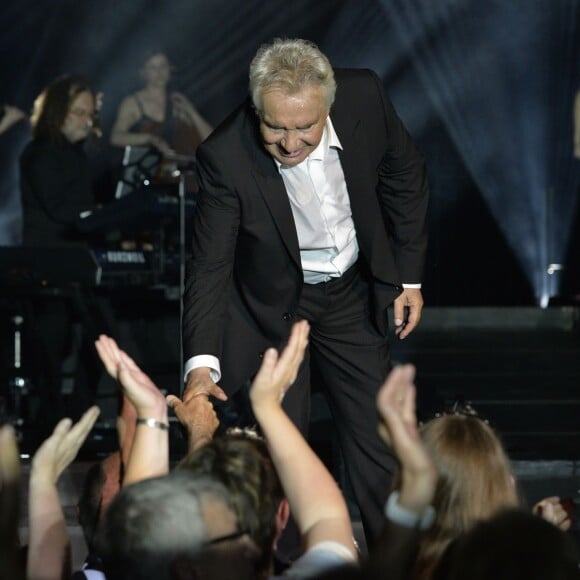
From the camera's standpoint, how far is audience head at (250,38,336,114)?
10.6ft

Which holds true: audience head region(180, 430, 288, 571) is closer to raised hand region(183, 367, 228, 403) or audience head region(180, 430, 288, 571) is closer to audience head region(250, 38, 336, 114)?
raised hand region(183, 367, 228, 403)

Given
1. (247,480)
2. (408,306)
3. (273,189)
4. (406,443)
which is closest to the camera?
(406,443)

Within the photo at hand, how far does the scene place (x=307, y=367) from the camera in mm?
3674

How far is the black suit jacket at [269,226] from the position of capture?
3525mm

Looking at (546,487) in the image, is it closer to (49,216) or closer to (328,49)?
(49,216)

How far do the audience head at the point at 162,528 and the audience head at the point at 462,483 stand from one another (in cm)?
44

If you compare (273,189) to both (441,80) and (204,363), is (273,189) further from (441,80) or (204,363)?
(441,80)

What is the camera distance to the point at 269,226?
358 cm

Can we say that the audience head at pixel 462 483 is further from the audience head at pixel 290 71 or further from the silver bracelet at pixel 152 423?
the audience head at pixel 290 71

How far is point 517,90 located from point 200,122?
8.39 feet

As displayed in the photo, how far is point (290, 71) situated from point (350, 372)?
905 mm

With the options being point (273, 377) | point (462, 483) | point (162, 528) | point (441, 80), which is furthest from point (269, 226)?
point (441, 80)

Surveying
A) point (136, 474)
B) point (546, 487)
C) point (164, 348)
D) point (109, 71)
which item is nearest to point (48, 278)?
point (164, 348)

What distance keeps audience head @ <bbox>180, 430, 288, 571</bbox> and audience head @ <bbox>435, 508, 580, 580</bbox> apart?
443 millimetres
